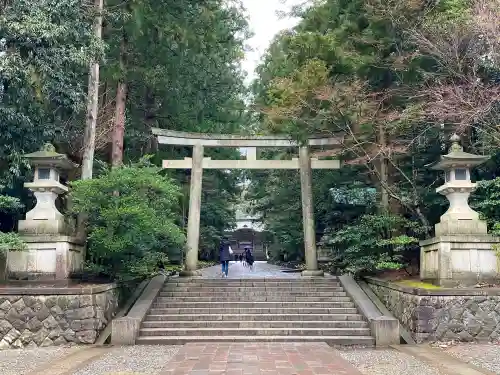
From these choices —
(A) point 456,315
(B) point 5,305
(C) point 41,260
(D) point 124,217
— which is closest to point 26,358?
(B) point 5,305

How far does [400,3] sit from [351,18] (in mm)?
2017

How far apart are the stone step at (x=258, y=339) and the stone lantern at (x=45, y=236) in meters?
2.49

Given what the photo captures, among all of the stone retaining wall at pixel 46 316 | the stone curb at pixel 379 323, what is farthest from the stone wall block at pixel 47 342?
the stone curb at pixel 379 323

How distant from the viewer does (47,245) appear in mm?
10320

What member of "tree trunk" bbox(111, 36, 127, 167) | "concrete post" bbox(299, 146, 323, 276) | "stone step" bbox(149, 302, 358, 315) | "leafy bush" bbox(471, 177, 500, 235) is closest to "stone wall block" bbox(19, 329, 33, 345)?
"stone step" bbox(149, 302, 358, 315)

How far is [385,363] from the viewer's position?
7566 mm

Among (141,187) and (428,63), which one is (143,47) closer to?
(141,187)

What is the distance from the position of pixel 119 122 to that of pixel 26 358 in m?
7.82

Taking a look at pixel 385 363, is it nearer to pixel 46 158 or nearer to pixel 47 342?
pixel 47 342

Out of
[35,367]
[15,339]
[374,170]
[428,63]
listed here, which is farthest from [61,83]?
[428,63]

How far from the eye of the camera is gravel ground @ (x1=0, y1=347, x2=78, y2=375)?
7.14 meters

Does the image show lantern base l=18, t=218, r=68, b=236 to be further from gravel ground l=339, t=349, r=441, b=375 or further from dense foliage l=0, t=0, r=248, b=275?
gravel ground l=339, t=349, r=441, b=375

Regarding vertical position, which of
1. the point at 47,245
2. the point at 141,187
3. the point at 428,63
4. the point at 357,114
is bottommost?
the point at 47,245

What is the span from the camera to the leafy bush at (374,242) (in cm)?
1230
